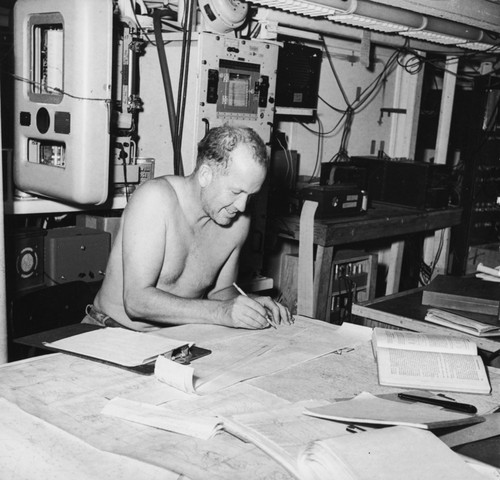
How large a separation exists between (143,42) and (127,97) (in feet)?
1.22

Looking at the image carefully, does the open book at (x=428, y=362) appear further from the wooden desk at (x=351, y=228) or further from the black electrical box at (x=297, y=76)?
the black electrical box at (x=297, y=76)

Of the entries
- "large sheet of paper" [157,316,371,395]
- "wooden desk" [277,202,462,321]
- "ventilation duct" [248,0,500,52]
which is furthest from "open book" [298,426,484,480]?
"ventilation duct" [248,0,500,52]

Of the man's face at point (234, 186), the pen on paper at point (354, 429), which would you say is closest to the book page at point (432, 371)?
the pen on paper at point (354, 429)

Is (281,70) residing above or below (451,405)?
above

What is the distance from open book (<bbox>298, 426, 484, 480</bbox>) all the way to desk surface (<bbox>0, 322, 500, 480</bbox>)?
0.28ft

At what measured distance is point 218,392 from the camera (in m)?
1.44

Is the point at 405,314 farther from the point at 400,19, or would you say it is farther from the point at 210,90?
the point at 400,19

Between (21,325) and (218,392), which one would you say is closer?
(218,392)

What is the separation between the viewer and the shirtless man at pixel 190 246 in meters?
2.01

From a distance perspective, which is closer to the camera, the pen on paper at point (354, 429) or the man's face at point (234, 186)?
the pen on paper at point (354, 429)

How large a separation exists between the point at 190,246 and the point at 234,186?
0.35 metres

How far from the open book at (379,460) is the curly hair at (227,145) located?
118cm

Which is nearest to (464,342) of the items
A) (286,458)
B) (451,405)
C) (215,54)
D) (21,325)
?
(451,405)

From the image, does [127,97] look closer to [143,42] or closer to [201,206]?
[143,42]
